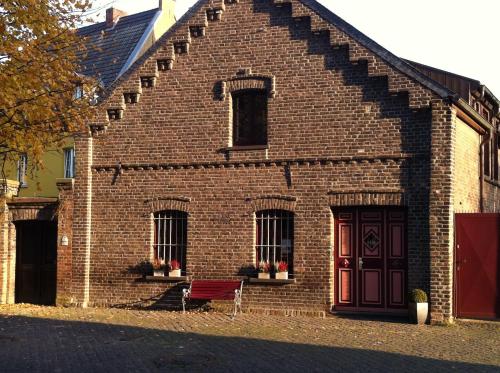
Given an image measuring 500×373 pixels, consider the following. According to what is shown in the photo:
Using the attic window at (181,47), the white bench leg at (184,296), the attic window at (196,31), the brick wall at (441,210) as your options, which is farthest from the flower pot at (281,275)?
the attic window at (196,31)

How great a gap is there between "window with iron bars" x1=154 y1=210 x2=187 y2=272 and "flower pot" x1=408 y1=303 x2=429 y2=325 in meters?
5.72

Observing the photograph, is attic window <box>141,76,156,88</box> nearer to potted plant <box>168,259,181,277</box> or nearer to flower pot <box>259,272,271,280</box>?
potted plant <box>168,259,181,277</box>

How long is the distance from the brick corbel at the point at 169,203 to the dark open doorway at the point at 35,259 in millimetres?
3529

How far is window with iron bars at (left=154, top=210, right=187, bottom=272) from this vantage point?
57.5 feet

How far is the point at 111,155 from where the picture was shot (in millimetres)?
18234

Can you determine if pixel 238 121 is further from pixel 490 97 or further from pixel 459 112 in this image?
pixel 490 97

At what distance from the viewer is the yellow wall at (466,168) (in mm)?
15930

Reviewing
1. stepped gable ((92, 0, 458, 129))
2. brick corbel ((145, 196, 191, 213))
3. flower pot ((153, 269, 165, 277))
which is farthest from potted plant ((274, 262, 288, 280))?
stepped gable ((92, 0, 458, 129))

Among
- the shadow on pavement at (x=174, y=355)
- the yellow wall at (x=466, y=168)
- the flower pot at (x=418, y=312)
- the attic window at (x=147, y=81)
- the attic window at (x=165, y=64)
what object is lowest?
the shadow on pavement at (x=174, y=355)

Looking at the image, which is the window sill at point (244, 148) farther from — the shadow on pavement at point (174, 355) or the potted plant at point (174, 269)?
the shadow on pavement at point (174, 355)

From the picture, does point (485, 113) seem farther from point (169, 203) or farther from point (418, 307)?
point (169, 203)

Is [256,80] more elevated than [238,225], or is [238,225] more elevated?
[256,80]

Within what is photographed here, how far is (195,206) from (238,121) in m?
2.35

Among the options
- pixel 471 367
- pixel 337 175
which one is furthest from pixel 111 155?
pixel 471 367
